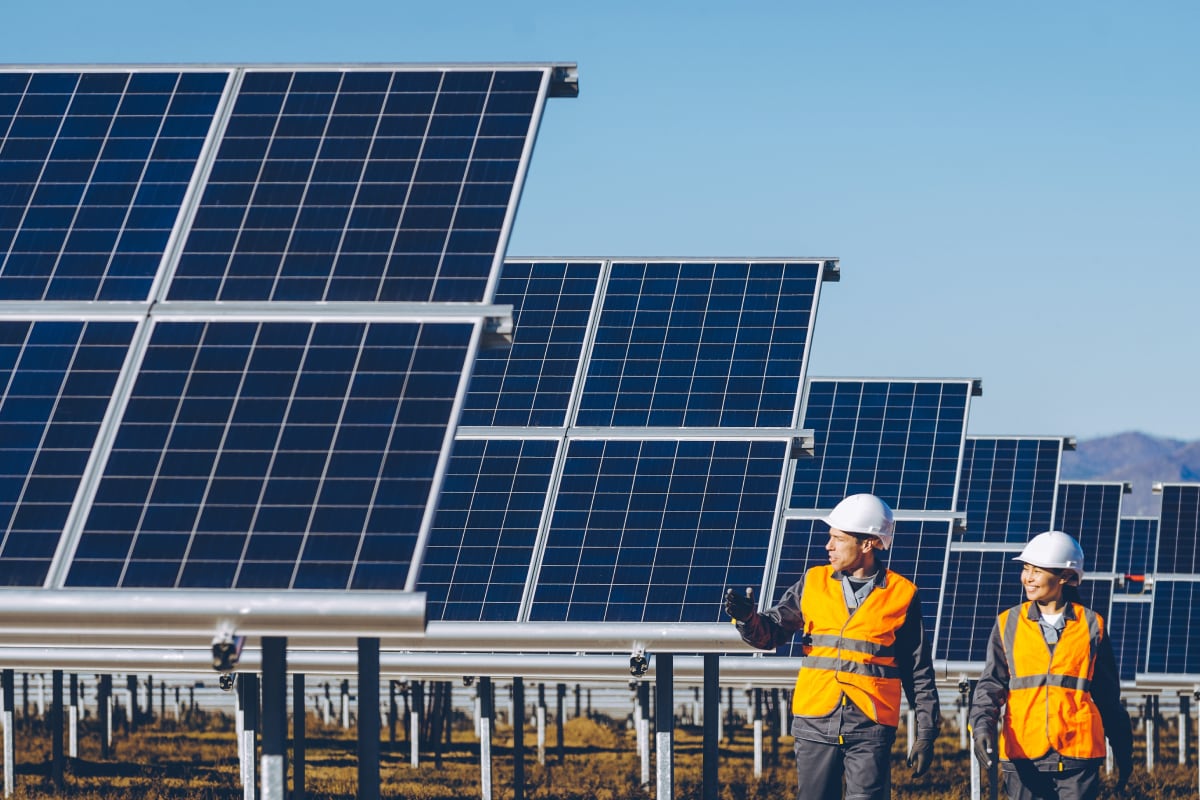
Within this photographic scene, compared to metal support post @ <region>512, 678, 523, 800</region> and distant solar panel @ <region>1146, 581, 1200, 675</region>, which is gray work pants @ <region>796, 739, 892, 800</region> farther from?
distant solar panel @ <region>1146, 581, 1200, 675</region>

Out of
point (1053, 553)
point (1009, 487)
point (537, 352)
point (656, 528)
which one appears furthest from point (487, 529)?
point (1009, 487)

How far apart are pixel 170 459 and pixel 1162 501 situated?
41.8 meters

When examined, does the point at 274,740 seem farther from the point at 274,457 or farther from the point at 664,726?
the point at 664,726

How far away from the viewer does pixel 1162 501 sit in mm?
51656

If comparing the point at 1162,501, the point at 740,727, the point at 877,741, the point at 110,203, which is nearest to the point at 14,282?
the point at 110,203

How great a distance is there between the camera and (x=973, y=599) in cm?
4019

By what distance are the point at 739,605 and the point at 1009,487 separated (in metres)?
38.7

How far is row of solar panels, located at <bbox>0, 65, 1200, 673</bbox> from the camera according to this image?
1366 centimetres

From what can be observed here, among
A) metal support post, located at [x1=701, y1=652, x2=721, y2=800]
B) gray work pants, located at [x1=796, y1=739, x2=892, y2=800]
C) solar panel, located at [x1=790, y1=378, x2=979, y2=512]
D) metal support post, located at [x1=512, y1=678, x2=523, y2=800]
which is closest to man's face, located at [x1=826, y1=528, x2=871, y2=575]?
gray work pants, located at [x1=796, y1=739, x2=892, y2=800]

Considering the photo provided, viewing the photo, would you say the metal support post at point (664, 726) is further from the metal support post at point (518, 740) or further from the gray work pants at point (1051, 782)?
the metal support post at point (518, 740)

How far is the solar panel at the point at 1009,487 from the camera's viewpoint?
4812cm

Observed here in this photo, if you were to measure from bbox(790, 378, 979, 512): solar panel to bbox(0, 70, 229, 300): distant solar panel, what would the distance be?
2004 centimetres

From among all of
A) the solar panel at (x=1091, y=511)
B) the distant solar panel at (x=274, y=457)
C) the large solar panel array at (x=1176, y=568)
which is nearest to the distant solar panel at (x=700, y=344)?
the distant solar panel at (x=274, y=457)

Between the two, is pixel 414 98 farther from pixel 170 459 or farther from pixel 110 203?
pixel 170 459
